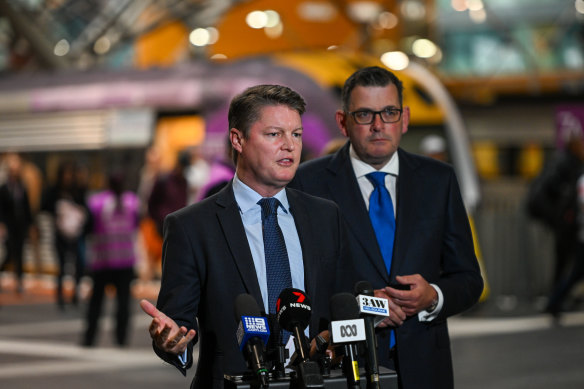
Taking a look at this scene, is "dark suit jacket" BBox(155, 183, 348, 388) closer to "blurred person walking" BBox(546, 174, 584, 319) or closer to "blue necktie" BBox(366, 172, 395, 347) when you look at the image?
"blue necktie" BBox(366, 172, 395, 347)

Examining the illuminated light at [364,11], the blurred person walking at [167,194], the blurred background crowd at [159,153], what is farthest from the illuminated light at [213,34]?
the blurred person walking at [167,194]

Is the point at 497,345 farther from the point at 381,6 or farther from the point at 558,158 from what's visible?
the point at 381,6

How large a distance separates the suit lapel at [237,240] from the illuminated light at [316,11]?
78.1ft

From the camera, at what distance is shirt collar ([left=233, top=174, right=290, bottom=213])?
336cm

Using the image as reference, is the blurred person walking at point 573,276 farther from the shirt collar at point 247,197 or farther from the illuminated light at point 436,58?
the illuminated light at point 436,58

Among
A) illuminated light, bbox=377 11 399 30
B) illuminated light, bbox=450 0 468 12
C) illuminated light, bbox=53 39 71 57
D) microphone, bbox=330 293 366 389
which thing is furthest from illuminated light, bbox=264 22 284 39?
microphone, bbox=330 293 366 389

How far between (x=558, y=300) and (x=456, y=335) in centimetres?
160

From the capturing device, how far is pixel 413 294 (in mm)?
3699

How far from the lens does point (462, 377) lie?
29.4ft

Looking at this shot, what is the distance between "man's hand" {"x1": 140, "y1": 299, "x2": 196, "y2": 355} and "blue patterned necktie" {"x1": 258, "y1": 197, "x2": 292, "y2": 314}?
307 millimetres

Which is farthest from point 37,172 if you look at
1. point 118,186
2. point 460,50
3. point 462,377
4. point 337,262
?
point 460,50

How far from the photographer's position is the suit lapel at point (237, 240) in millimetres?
3221

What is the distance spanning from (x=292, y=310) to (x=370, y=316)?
0.37m

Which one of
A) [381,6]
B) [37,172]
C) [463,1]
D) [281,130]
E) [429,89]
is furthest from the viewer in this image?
[463,1]
